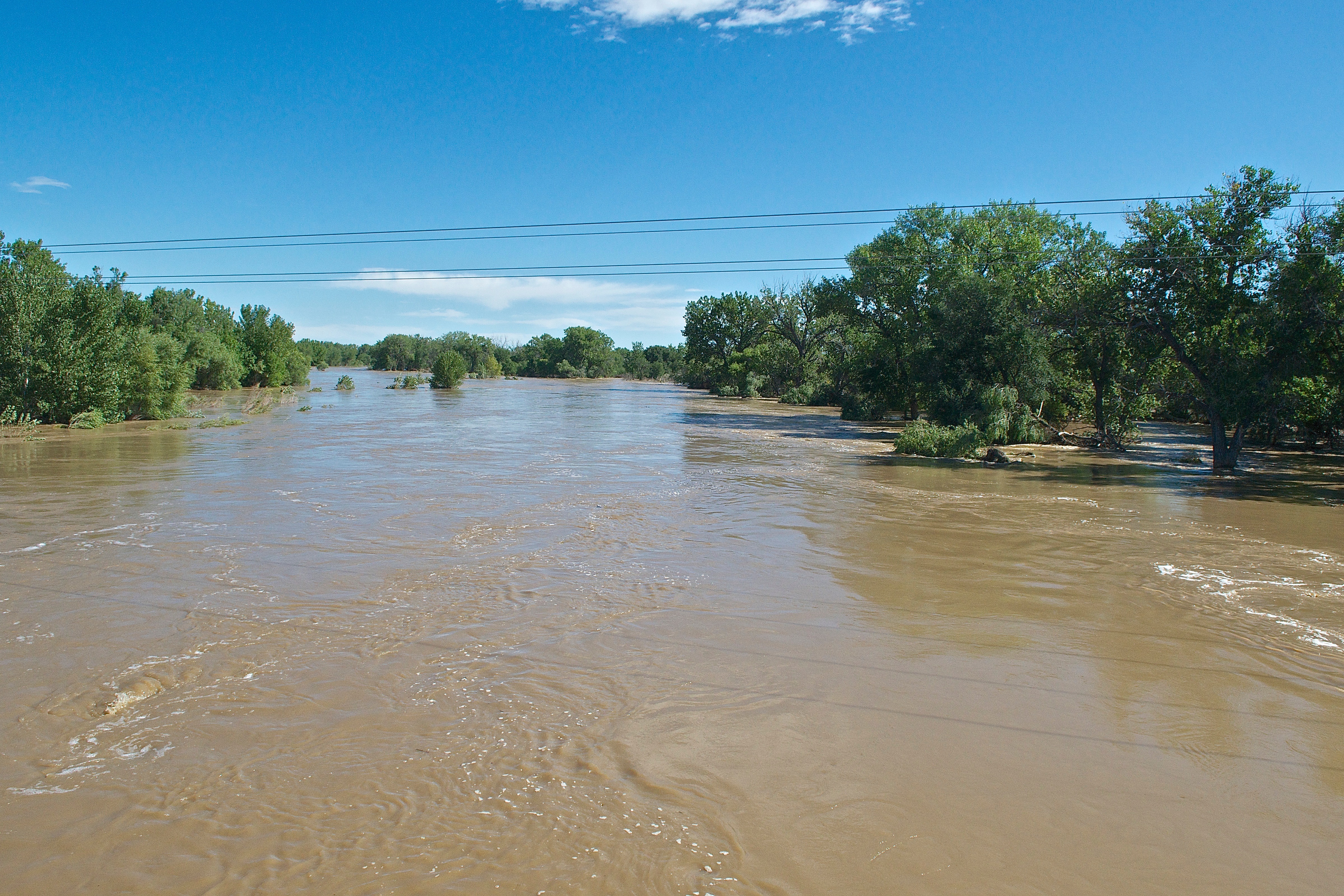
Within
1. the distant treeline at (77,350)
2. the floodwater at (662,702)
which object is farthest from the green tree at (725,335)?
the floodwater at (662,702)

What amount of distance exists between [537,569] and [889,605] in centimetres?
410

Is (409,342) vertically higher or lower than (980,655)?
higher

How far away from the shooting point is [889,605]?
320 inches

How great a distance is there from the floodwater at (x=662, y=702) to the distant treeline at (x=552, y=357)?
324ft

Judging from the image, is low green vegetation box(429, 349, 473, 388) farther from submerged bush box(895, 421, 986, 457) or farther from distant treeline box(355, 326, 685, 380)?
submerged bush box(895, 421, 986, 457)

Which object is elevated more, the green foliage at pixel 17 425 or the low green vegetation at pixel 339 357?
the low green vegetation at pixel 339 357

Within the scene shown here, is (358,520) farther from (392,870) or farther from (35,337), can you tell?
(35,337)

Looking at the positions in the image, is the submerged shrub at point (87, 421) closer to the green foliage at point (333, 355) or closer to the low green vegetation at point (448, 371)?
the low green vegetation at point (448, 371)

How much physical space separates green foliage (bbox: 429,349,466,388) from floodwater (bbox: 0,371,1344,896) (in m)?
61.1

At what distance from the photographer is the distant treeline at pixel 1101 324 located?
688 inches

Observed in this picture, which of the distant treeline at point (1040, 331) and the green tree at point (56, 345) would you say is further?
the green tree at point (56, 345)

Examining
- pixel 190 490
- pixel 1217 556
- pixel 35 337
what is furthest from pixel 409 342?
pixel 1217 556

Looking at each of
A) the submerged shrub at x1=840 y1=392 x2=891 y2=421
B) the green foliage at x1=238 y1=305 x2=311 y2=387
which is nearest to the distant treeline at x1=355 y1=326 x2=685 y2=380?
the green foliage at x1=238 y1=305 x2=311 y2=387

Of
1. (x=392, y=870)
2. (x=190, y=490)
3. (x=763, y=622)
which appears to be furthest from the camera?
(x=190, y=490)
